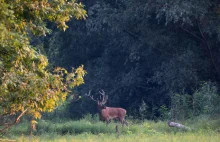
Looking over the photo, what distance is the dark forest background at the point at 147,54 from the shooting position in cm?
2184

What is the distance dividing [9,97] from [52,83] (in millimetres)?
909

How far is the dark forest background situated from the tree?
36.4 ft

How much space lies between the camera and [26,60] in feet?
28.8

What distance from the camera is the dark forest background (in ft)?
71.7

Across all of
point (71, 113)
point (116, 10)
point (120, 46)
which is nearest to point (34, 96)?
point (116, 10)

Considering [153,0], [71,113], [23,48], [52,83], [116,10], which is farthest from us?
[71,113]

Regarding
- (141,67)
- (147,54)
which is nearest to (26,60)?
(147,54)

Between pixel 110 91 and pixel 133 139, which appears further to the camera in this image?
pixel 110 91

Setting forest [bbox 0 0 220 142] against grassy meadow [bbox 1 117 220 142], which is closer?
grassy meadow [bbox 1 117 220 142]

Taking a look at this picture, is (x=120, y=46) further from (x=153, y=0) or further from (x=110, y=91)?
(x=153, y=0)

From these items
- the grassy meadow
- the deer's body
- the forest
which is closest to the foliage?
the forest

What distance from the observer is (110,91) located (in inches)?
1083

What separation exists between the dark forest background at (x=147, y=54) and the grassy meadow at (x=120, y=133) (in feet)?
5.36

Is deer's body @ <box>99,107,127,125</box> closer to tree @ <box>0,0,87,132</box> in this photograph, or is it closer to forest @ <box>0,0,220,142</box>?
forest @ <box>0,0,220,142</box>
